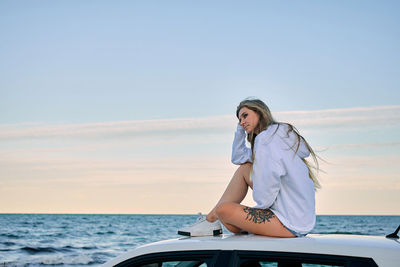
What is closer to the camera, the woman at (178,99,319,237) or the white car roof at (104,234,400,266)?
the white car roof at (104,234,400,266)

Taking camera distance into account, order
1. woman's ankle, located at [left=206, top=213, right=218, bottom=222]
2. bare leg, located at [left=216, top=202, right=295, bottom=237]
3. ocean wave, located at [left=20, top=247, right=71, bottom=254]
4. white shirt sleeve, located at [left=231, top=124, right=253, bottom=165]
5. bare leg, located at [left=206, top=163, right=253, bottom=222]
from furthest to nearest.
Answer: ocean wave, located at [left=20, top=247, right=71, bottom=254], white shirt sleeve, located at [left=231, top=124, right=253, bottom=165], bare leg, located at [left=206, top=163, right=253, bottom=222], woman's ankle, located at [left=206, top=213, right=218, bottom=222], bare leg, located at [left=216, top=202, right=295, bottom=237]

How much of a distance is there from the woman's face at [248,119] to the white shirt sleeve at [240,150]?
0.20ft

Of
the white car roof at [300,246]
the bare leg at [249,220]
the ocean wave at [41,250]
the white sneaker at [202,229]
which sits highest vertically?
the ocean wave at [41,250]

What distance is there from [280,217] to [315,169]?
675mm

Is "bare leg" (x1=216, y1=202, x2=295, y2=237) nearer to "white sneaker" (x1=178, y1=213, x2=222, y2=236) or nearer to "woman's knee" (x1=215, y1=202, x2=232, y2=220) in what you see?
"woman's knee" (x1=215, y1=202, x2=232, y2=220)

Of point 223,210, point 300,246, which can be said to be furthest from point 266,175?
point 300,246

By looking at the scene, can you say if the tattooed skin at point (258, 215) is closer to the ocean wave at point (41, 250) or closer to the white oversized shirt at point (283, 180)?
the white oversized shirt at point (283, 180)

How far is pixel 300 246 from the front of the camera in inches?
114

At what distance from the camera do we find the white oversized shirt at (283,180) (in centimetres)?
376

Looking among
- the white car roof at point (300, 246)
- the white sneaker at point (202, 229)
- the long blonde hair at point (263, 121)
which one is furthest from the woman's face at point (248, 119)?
the white car roof at point (300, 246)

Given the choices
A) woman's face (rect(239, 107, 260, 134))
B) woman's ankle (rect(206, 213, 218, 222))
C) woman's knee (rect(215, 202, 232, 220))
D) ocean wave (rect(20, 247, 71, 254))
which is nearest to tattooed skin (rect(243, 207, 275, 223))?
woman's knee (rect(215, 202, 232, 220))

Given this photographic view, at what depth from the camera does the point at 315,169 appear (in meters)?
4.20

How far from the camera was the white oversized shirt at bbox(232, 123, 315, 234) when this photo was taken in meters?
3.76

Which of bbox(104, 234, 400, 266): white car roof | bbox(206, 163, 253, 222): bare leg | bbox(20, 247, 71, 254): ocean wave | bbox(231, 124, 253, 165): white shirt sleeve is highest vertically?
bbox(20, 247, 71, 254): ocean wave
